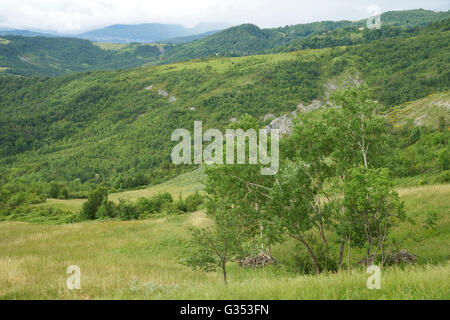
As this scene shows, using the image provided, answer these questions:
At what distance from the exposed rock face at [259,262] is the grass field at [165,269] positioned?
0.56m

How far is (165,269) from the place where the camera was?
64.7 feet

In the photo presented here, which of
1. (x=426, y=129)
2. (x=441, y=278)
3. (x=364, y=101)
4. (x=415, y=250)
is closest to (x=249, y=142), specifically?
(x=364, y=101)

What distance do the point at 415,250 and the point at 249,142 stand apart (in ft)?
38.0

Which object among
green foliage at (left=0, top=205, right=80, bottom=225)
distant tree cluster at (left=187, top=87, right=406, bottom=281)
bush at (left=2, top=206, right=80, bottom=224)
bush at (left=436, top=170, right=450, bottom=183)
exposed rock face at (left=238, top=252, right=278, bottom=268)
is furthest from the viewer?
bush at (left=2, top=206, right=80, bottom=224)

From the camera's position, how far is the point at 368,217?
13688 millimetres

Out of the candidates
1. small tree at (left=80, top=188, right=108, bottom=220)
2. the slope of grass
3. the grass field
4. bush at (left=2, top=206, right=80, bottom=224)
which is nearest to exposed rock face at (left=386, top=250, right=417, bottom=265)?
the grass field

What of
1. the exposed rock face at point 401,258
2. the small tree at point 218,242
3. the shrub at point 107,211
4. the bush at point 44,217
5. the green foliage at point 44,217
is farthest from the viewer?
the shrub at point 107,211

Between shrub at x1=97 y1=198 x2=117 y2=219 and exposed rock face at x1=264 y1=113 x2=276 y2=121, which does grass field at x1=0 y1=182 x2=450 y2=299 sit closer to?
shrub at x1=97 y1=198 x2=117 y2=219

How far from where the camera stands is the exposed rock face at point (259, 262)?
19.4m

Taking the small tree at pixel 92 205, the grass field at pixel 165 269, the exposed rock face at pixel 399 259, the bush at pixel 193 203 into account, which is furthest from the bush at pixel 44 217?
the exposed rock face at pixel 399 259

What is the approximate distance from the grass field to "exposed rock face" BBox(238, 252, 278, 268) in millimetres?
559

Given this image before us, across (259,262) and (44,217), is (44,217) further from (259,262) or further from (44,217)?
(259,262)

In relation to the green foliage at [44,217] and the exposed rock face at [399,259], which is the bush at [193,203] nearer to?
the green foliage at [44,217]

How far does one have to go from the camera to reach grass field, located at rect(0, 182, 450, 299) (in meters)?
9.23
